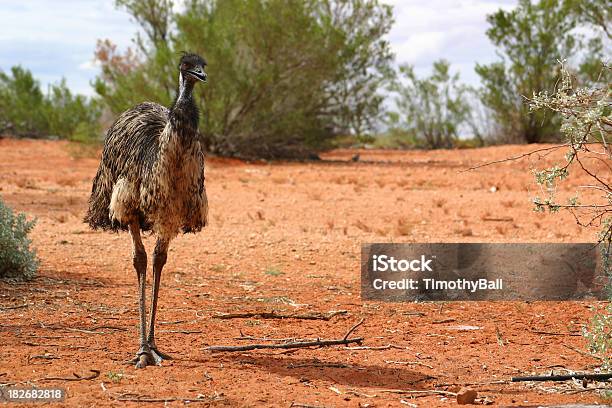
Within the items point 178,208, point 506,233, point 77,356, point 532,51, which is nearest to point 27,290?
point 77,356

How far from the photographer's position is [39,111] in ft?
108

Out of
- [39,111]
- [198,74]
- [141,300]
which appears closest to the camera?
[198,74]

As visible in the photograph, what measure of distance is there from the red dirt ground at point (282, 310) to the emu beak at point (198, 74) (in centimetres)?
184

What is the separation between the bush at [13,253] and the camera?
8148 mm

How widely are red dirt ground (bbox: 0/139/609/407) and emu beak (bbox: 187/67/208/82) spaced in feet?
6.04

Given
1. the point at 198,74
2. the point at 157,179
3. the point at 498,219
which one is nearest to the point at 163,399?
the point at 157,179

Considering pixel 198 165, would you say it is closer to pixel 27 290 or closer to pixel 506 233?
pixel 27 290

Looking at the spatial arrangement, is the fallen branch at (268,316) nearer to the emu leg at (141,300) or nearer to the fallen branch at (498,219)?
the emu leg at (141,300)

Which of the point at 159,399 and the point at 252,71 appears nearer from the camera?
the point at 159,399

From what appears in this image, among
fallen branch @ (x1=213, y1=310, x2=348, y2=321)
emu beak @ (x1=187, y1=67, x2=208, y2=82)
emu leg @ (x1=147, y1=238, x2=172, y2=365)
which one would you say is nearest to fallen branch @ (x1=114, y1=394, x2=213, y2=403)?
emu leg @ (x1=147, y1=238, x2=172, y2=365)

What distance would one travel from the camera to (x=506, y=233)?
37.6 feet

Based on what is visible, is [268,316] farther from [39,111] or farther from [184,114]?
[39,111]

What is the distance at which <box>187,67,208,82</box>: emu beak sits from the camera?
5453 millimetres

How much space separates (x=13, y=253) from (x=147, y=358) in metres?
3.23
